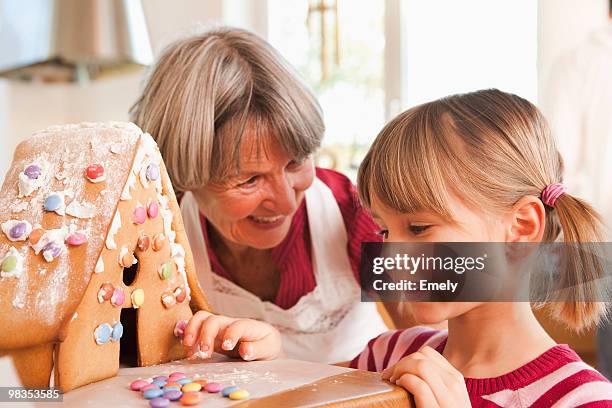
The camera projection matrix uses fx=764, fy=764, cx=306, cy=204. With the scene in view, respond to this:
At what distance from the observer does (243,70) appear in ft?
4.34

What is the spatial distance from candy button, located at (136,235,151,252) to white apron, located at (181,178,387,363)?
73 centimetres

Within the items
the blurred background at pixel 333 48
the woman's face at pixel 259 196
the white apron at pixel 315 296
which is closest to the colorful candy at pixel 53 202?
the woman's face at pixel 259 196

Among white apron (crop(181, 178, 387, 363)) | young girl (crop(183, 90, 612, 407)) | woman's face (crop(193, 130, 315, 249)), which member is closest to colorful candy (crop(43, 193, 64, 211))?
young girl (crop(183, 90, 612, 407))

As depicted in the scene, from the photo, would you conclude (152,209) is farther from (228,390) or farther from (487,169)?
(487,169)

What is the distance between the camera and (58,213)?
2.44ft

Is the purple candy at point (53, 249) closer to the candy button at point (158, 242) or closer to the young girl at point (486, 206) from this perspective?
the candy button at point (158, 242)

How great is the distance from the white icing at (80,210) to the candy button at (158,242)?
86 mm

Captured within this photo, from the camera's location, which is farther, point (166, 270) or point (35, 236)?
point (166, 270)

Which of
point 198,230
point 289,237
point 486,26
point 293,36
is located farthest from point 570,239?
point 293,36

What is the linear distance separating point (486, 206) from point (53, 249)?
557 mm

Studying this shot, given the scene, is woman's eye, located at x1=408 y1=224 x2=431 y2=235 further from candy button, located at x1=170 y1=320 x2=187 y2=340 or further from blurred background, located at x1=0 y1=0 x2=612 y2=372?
blurred background, located at x1=0 y1=0 x2=612 y2=372

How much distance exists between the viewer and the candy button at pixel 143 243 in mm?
798

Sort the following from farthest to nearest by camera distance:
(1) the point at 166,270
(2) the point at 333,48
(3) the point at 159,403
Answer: (2) the point at 333,48, (1) the point at 166,270, (3) the point at 159,403

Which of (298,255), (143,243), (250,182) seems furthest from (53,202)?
(298,255)
